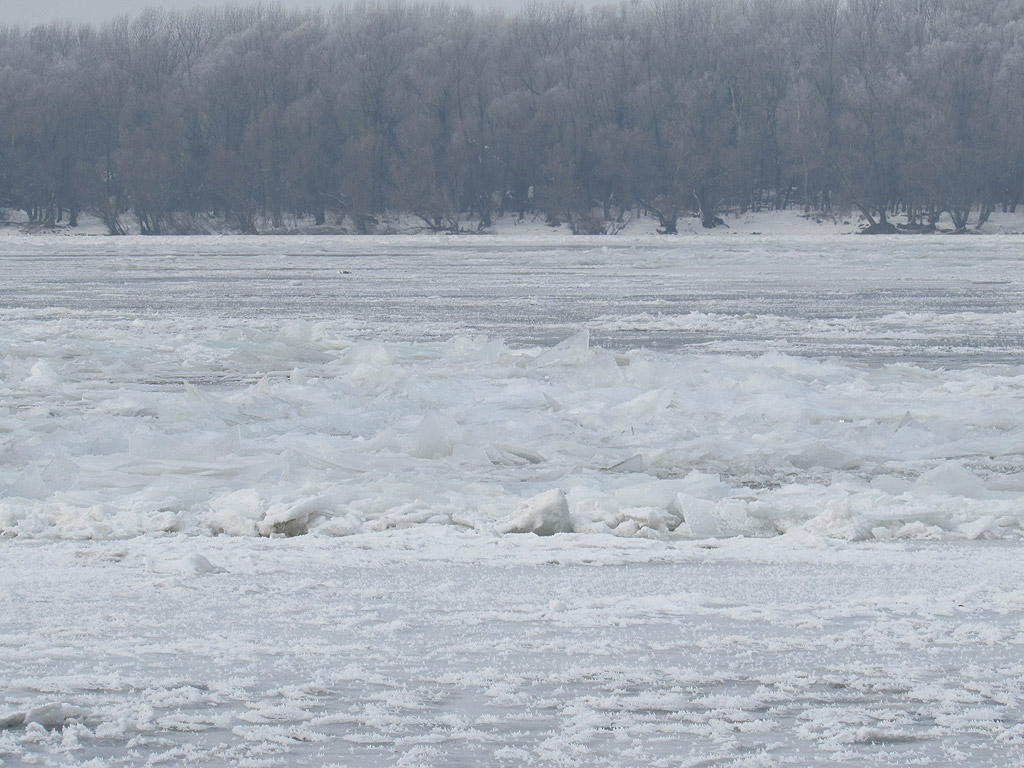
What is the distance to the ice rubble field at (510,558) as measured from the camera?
2.64m

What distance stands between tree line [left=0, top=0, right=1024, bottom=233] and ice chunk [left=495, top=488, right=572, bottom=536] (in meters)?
43.9

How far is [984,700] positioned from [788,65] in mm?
55413

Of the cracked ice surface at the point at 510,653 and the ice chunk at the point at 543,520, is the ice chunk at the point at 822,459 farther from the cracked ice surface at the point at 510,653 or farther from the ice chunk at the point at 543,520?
the ice chunk at the point at 543,520

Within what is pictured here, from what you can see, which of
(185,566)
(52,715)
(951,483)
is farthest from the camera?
(951,483)

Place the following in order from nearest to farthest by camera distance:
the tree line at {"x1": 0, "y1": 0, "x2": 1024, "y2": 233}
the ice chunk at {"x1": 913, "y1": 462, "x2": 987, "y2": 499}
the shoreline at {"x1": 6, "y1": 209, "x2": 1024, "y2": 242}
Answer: the ice chunk at {"x1": 913, "y1": 462, "x2": 987, "y2": 499}, the shoreline at {"x1": 6, "y1": 209, "x2": 1024, "y2": 242}, the tree line at {"x1": 0, "y1": 0, "x2": 1024, "y2": 233}

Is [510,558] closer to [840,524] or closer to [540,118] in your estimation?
[840,524]

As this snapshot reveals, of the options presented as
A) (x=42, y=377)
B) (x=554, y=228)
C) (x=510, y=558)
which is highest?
(x=554, y=228)

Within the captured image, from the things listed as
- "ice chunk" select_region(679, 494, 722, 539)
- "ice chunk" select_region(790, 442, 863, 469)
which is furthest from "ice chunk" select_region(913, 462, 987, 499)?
"ice chunk" select_region(679, 494, 722, 539)

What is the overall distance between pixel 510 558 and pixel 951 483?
78.3 inches

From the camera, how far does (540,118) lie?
54.2 m

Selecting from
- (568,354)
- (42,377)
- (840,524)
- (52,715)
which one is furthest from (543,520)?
(42,377)

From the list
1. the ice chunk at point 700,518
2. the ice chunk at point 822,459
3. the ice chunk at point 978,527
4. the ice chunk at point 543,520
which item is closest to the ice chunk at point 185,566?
the ice chunk at point 543,520

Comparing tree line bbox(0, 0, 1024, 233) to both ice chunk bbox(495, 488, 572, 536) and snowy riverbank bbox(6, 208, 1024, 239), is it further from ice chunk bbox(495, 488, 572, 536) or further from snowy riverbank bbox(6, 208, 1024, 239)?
ice chunk bbox(495, 488, 572, 536)

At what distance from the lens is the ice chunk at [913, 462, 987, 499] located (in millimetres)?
4984
